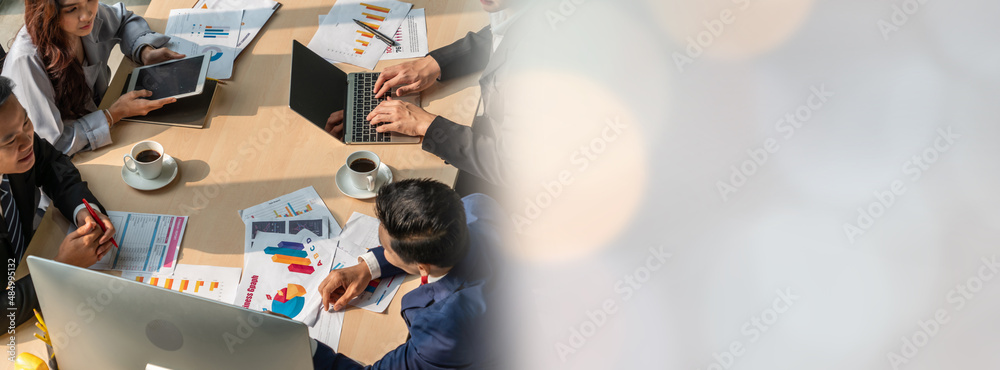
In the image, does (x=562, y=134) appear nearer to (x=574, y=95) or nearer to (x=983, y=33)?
(x=574, y=95)

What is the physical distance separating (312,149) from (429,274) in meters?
0.51

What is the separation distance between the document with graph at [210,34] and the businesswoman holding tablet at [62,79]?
101 mm

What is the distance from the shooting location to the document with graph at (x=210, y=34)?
1551mm

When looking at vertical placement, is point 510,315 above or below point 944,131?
below

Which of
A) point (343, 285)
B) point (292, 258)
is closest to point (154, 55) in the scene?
point (292, 258)

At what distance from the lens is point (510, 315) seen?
1.10 feet

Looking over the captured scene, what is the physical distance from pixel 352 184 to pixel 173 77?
0.55 metres

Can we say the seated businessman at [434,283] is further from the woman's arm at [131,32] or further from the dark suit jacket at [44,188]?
the woman's arm at [131,32]

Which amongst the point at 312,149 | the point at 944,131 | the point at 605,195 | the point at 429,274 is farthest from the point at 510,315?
the point at 312,149

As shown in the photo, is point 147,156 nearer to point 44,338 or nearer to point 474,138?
point 44,338

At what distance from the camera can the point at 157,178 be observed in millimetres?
1307

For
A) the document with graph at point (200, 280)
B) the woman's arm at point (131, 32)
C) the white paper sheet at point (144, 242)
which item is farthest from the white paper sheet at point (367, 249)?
the woman's arm at point (131, 32)

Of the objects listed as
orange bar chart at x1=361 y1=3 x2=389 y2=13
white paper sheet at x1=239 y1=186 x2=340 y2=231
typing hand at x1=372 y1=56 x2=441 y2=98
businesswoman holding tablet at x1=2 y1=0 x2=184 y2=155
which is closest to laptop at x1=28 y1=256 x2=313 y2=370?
white paper sheet at x1=239 y1=186 x2=340 y2=231

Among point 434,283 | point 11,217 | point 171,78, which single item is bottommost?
point 11,217
